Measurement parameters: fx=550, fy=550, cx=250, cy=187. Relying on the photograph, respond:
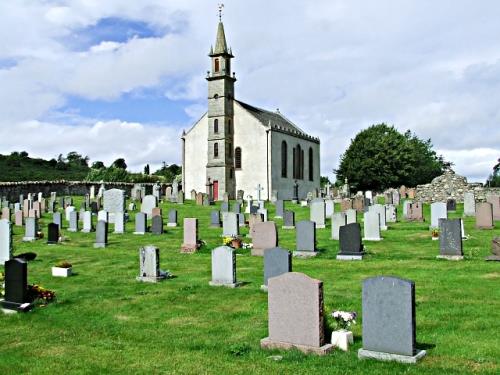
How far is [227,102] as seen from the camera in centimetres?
5734

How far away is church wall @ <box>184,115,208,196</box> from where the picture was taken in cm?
5819

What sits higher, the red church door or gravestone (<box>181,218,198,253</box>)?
the red church door

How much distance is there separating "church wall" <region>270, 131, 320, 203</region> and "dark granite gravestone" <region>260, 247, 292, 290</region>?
40.9 meters

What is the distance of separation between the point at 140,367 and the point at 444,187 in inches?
1543

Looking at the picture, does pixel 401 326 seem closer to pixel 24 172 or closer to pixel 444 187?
pixel 444 187

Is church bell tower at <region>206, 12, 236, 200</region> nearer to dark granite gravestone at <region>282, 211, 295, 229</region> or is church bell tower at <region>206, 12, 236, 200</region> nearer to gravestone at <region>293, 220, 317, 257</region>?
dark granite gravestone at <region>282, 211, 295, 229</region>

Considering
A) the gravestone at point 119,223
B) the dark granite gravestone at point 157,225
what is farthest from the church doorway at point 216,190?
the dark granite gravestone at point 157,225

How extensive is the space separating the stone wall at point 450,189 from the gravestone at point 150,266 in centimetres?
3175

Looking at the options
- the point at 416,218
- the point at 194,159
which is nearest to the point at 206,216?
the point at 416,218

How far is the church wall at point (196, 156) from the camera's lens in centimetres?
5819

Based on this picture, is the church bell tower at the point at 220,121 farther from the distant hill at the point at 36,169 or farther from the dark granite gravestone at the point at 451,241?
the dark granite gravestone at the point at 451,241

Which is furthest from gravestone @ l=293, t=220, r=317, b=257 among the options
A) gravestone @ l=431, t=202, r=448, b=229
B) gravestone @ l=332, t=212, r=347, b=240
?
gravestone @ l=431, t=202, r=448, b=229

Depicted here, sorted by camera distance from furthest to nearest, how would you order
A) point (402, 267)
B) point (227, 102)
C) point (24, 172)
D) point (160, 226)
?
point (24, 172) < point (227, 102) < point (160, 226) < point (402, 267)

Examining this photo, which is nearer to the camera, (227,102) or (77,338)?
(77,338)
